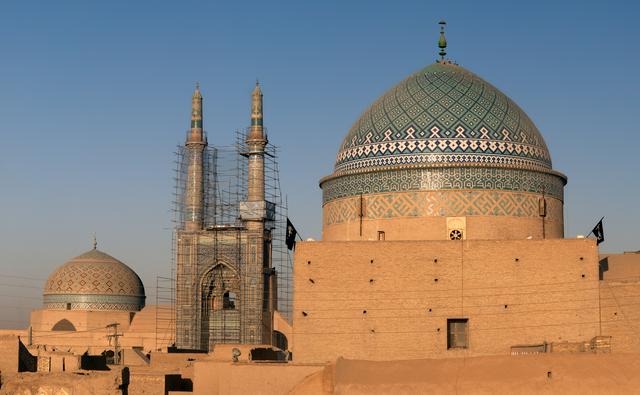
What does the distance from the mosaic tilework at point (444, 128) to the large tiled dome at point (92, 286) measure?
68.5 feet

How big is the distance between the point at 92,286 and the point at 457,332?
24258mm

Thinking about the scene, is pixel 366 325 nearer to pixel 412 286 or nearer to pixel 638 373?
pixel 412 286

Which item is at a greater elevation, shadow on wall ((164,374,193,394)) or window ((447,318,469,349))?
window ((447,318,469,349))

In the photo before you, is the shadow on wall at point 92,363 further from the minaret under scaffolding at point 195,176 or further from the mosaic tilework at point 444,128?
the minaret under scaffolding at point 195,176

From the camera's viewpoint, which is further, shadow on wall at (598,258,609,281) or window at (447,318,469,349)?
shadow on wall at (598,258,609,281)

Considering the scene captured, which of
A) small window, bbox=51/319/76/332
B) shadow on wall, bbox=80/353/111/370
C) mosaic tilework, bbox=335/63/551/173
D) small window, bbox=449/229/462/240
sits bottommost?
shadow on wall, bbox=80/353/111/370

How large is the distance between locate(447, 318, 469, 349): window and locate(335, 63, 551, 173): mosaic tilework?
10.3ft

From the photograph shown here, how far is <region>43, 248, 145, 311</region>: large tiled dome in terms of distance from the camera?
39.6m

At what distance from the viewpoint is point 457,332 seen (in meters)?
17.6

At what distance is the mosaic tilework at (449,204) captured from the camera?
1920cm

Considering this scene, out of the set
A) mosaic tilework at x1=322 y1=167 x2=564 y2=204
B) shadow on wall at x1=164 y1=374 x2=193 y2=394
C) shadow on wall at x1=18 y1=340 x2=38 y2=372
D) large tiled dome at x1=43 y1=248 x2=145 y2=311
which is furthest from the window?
large tiled dome at x1=43 y1=248 x2=145 y2=311

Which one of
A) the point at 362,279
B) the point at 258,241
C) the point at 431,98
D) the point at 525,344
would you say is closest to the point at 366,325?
the point at 362,279

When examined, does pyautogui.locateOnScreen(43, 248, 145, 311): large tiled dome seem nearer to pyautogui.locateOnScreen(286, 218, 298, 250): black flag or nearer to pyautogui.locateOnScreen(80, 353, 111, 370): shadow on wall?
pyautogui.locateOnScreen(80, 353, 111, 370): shadow on wall

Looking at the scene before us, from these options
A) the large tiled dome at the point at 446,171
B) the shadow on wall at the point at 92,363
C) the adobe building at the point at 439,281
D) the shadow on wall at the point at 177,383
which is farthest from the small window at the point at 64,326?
the large tiled dome at the point at 446,171
